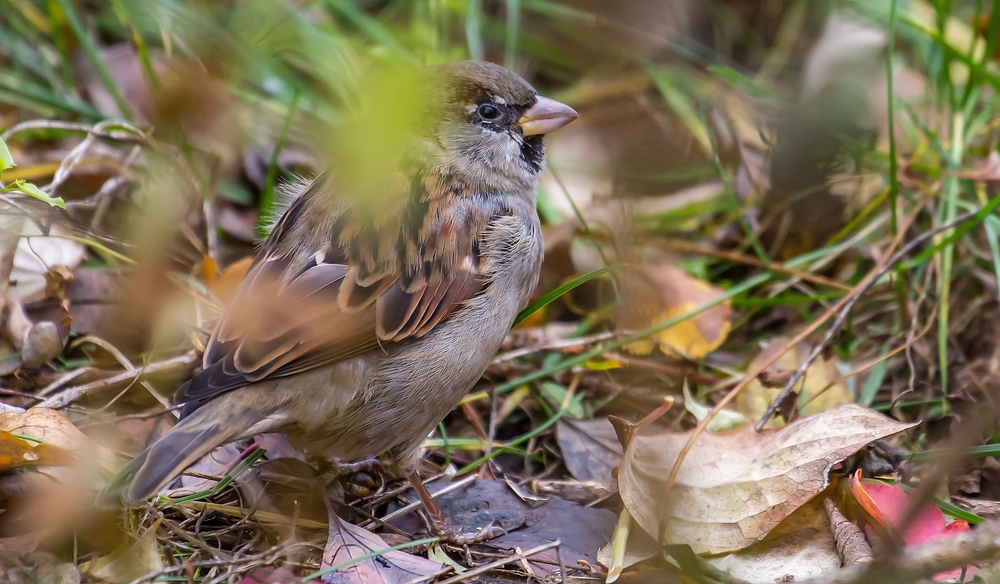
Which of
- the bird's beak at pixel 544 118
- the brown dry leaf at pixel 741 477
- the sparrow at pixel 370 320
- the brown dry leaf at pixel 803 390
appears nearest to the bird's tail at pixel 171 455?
the sparrow at pixel 370 320

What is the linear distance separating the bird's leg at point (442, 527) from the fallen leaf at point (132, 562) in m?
0.81

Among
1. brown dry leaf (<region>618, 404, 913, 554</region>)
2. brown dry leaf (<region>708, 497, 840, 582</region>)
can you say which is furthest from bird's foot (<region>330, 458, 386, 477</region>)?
brown dry leaf (<region>708, 497, 840, 582</region>)

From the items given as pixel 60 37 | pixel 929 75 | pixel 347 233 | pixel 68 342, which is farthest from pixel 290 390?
pixel 929 75

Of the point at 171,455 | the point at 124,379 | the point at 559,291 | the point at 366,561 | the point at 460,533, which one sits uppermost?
the point at 559,291

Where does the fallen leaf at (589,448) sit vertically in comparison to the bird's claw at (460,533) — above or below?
below

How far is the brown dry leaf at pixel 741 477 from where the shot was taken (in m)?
2.63

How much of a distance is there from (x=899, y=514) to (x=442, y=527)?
1.32 meters

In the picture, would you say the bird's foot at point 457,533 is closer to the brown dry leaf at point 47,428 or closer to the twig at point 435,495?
the twig at point 435,495

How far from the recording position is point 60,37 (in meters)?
4.58

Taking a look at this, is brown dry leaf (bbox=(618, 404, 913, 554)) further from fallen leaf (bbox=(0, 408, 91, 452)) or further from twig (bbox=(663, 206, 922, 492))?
fallen leaf (bbox=(0, 408, 91, 452))

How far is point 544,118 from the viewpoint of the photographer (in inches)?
134

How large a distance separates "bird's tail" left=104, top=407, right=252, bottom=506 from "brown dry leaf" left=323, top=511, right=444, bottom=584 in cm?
43

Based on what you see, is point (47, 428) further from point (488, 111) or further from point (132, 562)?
point (488, 111)

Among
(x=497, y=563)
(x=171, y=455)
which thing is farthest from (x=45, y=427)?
(x=497, y=563)
